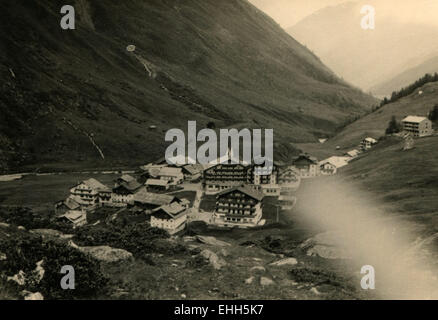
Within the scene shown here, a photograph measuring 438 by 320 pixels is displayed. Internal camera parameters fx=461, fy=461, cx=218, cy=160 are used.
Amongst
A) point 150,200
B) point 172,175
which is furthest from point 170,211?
point 172,175

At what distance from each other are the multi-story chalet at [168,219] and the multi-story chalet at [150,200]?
8.15 meters

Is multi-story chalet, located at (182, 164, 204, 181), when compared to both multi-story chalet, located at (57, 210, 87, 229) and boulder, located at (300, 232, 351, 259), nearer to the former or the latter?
multi-story chalet, located at (57, 210, 87, 229)

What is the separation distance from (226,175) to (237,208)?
2992 cm

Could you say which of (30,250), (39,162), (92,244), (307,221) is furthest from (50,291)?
(39,162)

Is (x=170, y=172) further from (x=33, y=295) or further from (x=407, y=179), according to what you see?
(x=33, y=295)

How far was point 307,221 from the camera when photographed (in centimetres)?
10019

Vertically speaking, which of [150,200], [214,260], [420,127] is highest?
[420,127]

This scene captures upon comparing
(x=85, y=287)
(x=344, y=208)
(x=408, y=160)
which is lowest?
(x=85, y=287)

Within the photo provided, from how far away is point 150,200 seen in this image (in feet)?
392

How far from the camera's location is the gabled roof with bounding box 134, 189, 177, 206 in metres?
116

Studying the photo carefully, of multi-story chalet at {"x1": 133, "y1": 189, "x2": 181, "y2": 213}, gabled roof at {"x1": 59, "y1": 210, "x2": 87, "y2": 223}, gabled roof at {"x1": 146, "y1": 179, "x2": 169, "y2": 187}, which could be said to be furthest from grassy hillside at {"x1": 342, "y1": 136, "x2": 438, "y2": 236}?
gabled roof at {"x1": 59, "y1": 210, "x2": 87, "y2": 223}

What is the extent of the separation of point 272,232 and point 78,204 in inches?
2272

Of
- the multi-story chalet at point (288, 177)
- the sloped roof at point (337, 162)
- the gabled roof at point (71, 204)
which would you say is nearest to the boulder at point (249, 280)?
the gabled roof at point (71, 204)
